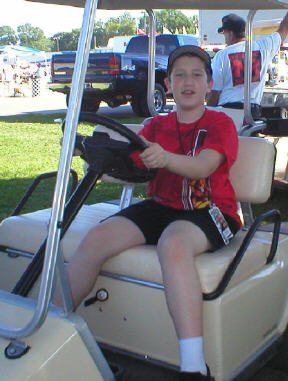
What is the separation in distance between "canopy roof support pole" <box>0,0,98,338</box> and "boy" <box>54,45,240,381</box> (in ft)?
1.15

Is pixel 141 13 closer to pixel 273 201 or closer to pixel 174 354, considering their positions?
pixel 174 354

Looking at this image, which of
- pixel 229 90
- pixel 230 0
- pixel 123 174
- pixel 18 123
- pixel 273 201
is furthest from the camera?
pixel 18 123

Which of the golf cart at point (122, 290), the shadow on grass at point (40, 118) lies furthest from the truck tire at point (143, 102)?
the golf cart at point (122, 290)

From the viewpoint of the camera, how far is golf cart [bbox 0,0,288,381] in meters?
1.67

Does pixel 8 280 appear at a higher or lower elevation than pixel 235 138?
lower

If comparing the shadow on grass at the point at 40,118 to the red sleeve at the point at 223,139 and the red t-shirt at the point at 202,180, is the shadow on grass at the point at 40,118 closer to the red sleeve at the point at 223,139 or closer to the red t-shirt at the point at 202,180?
the red t-shirt at the point at 202,180

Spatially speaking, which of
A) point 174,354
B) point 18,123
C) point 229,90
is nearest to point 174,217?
point 174,354

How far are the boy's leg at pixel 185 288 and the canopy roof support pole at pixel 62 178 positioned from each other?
0.52 metres

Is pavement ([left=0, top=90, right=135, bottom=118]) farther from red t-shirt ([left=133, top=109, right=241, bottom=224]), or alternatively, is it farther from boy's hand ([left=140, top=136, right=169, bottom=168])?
boy's hand ([left=140, top=136, right=169, bottom=168])

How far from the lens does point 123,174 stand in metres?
2.13

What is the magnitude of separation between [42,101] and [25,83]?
468 cm

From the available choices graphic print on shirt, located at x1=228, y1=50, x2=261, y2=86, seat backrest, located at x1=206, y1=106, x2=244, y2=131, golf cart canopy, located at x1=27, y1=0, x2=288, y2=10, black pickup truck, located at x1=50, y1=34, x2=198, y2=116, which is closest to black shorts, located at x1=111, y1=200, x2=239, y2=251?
golf cart canopy, located at x1=27, y1=0, x2=288, y2=10

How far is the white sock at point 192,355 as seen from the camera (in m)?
1.91

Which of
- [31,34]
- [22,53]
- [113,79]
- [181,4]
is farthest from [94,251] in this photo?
[22,53]
